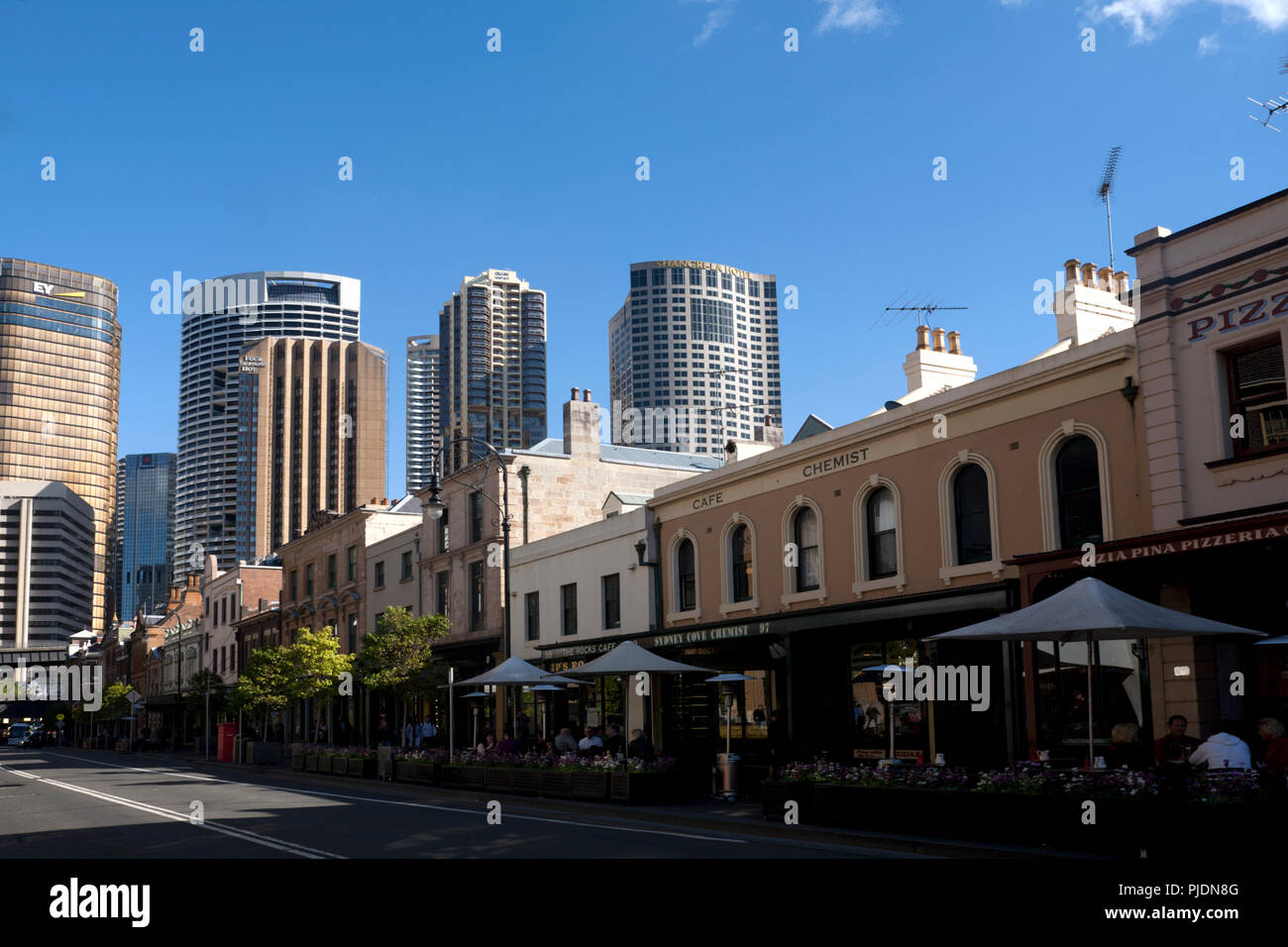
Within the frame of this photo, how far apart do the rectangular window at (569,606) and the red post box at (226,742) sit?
23.3 metres

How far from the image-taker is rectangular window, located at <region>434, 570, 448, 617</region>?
145ft

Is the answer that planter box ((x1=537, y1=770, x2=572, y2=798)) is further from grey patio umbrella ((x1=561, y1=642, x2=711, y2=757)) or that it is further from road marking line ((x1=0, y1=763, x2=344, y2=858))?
road marking line ((x1=0, y1=763, x2=344, y2=858))

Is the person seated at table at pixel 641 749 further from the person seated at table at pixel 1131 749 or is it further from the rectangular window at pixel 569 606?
the rectangular window at pixel 569 606

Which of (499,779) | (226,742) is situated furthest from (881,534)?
(226,742)

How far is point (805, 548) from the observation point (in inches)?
1049

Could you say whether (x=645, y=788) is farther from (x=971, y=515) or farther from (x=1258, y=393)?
(x=1258, y=393)

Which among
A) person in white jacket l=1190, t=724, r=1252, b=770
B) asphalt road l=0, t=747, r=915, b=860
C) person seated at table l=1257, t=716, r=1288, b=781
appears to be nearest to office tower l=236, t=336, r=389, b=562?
asphalt road l=0, t=747, r=915, b=860

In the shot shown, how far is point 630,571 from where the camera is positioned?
32375mm

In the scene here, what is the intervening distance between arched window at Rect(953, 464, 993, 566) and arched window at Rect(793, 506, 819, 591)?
4.06m

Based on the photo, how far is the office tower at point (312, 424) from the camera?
606 feet

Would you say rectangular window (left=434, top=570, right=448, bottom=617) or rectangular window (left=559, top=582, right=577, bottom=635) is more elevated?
rectangular window (left=434, top=570, right=448, bottom=617)

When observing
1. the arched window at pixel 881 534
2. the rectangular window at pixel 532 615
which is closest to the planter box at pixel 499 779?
the arched window at pixel 881 534

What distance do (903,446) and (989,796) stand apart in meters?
10.5
